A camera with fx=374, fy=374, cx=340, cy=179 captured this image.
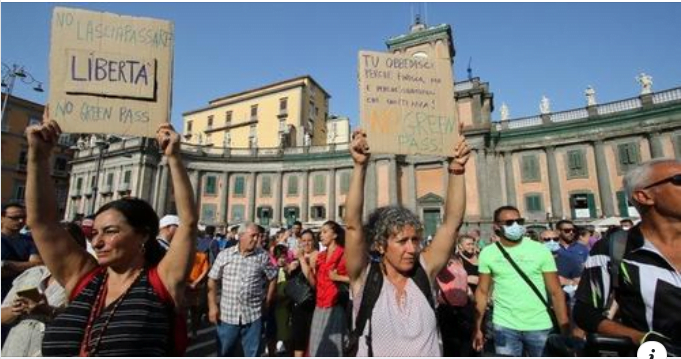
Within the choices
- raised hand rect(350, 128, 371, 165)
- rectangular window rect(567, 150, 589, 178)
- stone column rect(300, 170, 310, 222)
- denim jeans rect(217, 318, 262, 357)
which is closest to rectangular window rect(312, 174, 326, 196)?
stone column rect(300, 170, 310, 222)

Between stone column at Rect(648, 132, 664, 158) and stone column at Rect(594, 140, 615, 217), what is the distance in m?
2.79

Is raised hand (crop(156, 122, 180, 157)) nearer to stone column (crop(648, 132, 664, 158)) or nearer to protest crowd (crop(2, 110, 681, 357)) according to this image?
protest crowd (crop(2, 110, 681, 357))

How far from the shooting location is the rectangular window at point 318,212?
38.3m

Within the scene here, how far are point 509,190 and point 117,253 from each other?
3305 cm

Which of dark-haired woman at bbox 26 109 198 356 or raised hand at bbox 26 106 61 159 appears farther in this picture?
raised hand at bbox 26 106 61 159

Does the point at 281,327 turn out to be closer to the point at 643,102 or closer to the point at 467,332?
the point at 467,332

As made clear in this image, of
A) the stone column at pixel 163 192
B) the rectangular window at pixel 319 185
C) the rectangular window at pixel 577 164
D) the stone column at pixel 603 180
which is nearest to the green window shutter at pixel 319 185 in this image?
the rectangular window at pixel 319 185

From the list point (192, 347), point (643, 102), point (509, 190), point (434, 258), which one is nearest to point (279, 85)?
point (509, 190)

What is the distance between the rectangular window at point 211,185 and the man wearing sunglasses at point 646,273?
40736 mm

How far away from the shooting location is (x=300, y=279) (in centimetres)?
522

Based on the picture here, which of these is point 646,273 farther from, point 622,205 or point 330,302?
point 622,205

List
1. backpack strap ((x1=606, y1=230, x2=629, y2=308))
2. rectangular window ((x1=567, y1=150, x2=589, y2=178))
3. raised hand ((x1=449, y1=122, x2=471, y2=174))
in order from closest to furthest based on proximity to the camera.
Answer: backpack strap ((x1=606, y1=230, x2=629, y2=308)), raised hand ((x1=449, y1=122, x2=471, y2=174)), rectangular window ((x1=567, y1=150, x2=589, y2=178))

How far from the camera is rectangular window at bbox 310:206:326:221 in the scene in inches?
1507

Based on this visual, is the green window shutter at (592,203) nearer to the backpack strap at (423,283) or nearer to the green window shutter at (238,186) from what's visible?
the backpack strap at (423,283)
